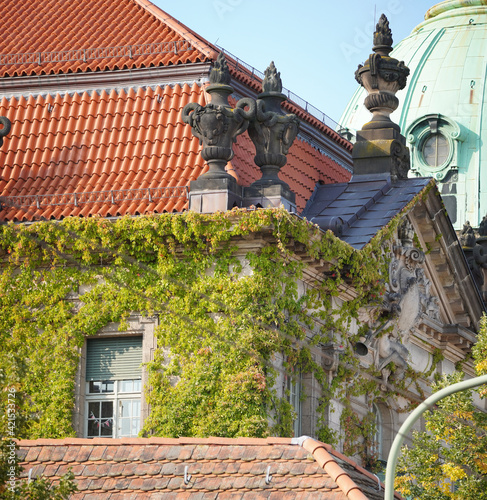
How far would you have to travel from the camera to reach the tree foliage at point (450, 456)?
33156 mm

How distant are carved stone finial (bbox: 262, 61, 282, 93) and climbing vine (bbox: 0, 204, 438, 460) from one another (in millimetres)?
3446

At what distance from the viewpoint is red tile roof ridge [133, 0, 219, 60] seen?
38656 millimetres

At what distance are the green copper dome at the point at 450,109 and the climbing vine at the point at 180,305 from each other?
39.2 meters

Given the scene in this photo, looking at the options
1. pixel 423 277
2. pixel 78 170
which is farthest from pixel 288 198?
pixel 423 277

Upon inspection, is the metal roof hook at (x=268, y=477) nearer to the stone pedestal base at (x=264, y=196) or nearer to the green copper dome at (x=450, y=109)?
the stone pedestal base at (x=264, y=196)

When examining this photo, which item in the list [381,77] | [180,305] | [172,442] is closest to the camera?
[172,442]

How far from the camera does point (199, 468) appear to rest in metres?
29.5

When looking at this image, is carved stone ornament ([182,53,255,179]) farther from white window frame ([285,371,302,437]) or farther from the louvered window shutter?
white window frame ([285,371,302,437])

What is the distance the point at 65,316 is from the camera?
35688 millimetres

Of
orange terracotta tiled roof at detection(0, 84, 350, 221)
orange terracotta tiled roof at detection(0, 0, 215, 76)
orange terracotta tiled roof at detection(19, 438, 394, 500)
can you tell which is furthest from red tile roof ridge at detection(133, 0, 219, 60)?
orange terracotta tiled roof at detection(19, 438, 394, 500)

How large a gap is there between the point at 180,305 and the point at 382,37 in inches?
497

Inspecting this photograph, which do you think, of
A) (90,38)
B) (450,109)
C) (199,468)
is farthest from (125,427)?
(450,109)

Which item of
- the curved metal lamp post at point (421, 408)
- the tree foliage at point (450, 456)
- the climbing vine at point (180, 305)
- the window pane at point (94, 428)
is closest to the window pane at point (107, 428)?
the window pane at point (94, 428)

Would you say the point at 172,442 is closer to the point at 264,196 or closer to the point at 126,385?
the point at 126,385
